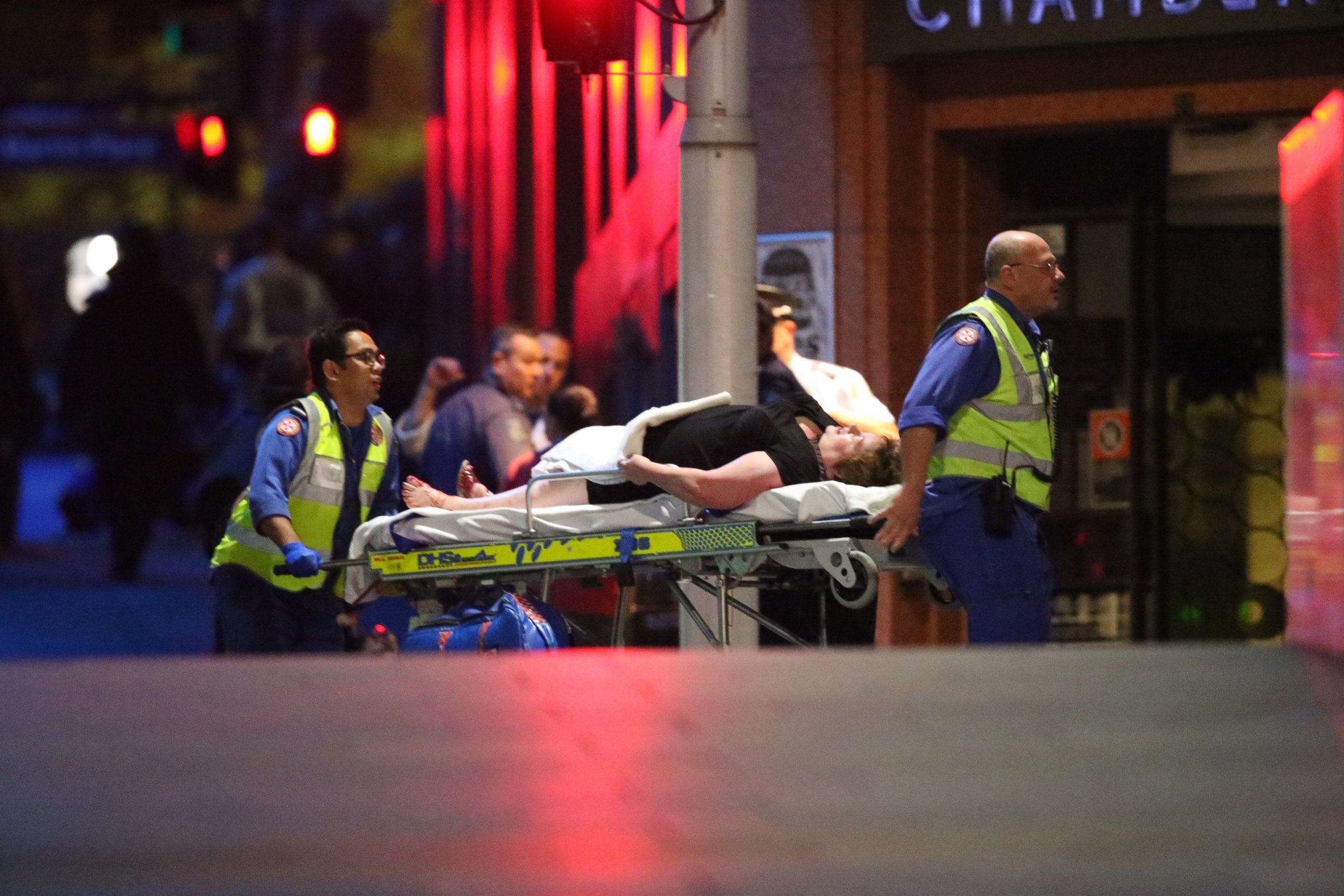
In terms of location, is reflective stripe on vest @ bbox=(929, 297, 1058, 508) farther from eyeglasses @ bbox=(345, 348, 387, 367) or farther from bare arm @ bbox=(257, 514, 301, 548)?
bare arm @ bbox=(257, 514, 301, 548)

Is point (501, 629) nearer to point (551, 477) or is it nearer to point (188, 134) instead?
point (551, 477)

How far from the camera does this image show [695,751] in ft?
20.7

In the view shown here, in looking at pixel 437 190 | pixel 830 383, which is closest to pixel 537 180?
pixel 437 190

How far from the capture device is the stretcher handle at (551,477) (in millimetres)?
8219

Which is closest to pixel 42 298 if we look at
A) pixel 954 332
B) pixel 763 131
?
pixel 763 131

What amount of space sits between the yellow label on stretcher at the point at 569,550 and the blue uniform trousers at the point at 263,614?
45 cm

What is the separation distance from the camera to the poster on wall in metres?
11.1

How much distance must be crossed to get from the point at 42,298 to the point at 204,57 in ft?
93.5

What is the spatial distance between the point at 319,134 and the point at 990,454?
31.8 feet

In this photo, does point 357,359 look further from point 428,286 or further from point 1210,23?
point 428,286

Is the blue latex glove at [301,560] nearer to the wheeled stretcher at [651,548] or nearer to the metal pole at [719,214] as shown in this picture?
the wheeled stretcher at [651,548]

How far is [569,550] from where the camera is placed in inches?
324

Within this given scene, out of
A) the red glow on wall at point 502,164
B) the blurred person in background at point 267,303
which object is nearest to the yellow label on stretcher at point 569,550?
the red glow on wall at point 502,164

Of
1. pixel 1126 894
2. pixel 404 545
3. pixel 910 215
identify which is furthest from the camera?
pixel 910 215
